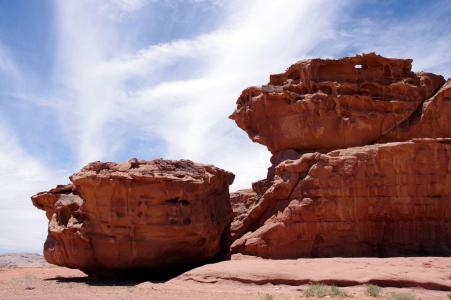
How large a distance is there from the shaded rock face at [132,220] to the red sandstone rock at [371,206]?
3.29 metres

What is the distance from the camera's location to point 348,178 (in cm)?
1962

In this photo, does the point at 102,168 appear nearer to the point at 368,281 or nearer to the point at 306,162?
the point at 306,162

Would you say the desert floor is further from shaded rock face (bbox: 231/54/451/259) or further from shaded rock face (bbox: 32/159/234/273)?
shaded rock face (bbox: 231/54/451/259)

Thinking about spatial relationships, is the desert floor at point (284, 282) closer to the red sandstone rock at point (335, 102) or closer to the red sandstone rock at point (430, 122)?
the red sandstone rock at point (335, 102)

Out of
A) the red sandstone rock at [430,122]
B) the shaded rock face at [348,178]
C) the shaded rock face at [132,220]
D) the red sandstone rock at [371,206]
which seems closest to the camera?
the red sandstone rock at [371,206]

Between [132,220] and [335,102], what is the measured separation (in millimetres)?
11822

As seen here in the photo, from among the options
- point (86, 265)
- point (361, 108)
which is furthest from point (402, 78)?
point (86, 265)

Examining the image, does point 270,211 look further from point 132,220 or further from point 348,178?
point 132,220

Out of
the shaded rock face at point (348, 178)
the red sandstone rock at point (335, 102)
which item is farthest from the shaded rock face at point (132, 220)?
the red sandstone rock at point (335, 102)

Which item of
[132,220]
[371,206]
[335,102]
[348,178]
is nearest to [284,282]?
[371,206]

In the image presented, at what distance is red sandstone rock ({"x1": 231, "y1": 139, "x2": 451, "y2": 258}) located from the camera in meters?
19.0

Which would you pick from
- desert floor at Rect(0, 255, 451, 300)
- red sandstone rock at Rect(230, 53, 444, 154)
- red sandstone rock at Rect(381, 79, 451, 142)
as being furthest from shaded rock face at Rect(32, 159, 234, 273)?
red sandstone rock at Rect(381, 79, 451, 142)

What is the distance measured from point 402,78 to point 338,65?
350 cm

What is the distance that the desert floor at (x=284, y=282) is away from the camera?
14.1 meters
